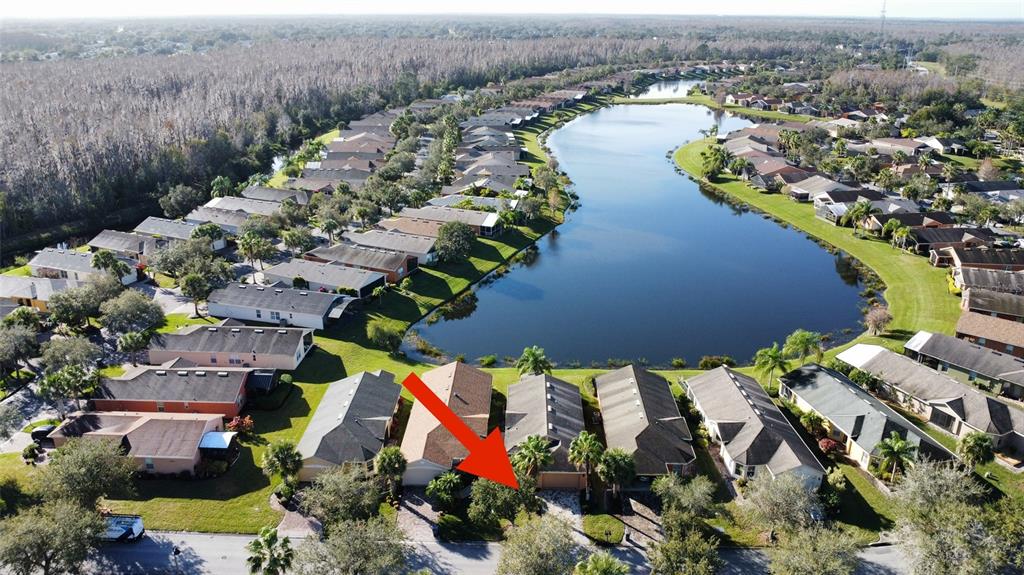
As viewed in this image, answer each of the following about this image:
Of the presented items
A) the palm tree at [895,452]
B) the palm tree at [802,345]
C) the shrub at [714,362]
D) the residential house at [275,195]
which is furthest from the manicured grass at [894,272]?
the residential house at [275,195]

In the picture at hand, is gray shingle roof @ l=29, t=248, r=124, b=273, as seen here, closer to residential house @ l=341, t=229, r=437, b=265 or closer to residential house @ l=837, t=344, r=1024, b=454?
residential house @ l=341, t=229, r=437, b=265

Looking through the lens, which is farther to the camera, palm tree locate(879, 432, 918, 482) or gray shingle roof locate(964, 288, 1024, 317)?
gray shingle roof locate(964, 288, 1024, 317)

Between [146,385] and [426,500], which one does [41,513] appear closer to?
[146,385]

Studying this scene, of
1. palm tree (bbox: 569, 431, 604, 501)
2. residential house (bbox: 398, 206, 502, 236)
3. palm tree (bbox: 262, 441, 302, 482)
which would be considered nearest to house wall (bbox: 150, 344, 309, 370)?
palm tree (bbox: 262, 441, 302, 482)

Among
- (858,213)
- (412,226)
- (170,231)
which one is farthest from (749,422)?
(170,231)

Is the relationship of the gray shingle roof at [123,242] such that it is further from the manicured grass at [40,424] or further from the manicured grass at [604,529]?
the manicured grass at [604,529]

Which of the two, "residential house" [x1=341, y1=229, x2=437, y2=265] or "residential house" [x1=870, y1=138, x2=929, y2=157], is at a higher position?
"residential house" [x1=870, y1=138, x2=929, y2=157]
